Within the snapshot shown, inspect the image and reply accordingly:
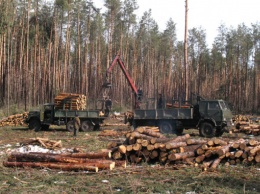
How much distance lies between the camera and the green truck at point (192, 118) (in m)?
19.4

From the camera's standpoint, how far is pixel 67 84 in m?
42.9

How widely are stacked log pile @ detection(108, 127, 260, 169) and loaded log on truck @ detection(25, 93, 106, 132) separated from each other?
12.0 m

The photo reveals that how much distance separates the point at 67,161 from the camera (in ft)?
32.8

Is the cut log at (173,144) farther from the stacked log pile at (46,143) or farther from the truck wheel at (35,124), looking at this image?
the truck wheel at (35,124)

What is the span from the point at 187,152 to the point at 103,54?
4691 cm

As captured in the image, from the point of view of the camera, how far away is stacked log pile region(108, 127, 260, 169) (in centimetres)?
1041

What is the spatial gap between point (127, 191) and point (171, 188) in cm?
95

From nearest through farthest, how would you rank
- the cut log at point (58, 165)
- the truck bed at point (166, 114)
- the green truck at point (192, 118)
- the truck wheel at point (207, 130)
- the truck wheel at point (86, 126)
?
the cut log at point (58, 165), the truck wheel at point (207, 130), the green truck at point (192, 118), the truck bed at point (166, 114), the truck wheel at point (86, 126)

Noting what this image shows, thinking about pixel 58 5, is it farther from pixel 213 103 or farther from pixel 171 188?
pixel 171 188

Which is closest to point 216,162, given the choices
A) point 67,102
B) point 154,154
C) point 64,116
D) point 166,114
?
point 154,154

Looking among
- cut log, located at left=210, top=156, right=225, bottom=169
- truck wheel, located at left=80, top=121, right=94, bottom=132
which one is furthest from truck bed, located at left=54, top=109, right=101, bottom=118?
cut log, located at left=210, top=156, right=225, bottom=169

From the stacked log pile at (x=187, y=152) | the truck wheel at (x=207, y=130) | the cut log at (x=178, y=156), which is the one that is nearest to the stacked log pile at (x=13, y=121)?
the truck wheel at (x=207, y=130)

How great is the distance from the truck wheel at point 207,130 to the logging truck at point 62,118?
6657mm

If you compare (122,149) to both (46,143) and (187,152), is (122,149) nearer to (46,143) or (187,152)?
(187,152)
